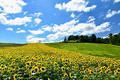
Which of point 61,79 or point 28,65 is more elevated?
point 28,65

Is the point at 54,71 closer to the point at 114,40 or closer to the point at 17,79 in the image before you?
the point at 17,79

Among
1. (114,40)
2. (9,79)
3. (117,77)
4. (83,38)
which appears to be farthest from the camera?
(114,40)

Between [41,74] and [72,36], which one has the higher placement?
[72,36]

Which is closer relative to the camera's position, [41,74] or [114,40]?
[41,74]

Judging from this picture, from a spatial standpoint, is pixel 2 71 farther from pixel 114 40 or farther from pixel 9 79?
pixel 114 40

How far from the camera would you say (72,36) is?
138375 mm

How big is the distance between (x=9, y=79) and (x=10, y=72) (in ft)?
1.45

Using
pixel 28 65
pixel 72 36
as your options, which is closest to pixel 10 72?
pixel 28 65

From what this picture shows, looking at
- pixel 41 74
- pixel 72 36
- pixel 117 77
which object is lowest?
pixel 117 77

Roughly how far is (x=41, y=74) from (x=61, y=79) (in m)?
0.95

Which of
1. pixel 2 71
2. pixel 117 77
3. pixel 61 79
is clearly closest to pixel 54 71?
pixel 61 79

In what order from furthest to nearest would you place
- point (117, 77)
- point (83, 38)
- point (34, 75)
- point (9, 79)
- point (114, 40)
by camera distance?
1. point (114, 40)
2. point (83, 38)
3. point (117, 77)
4. point (34, 75)
5. point (9, 79)

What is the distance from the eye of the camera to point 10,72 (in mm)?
4836

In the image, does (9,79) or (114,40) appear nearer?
(9,79)
